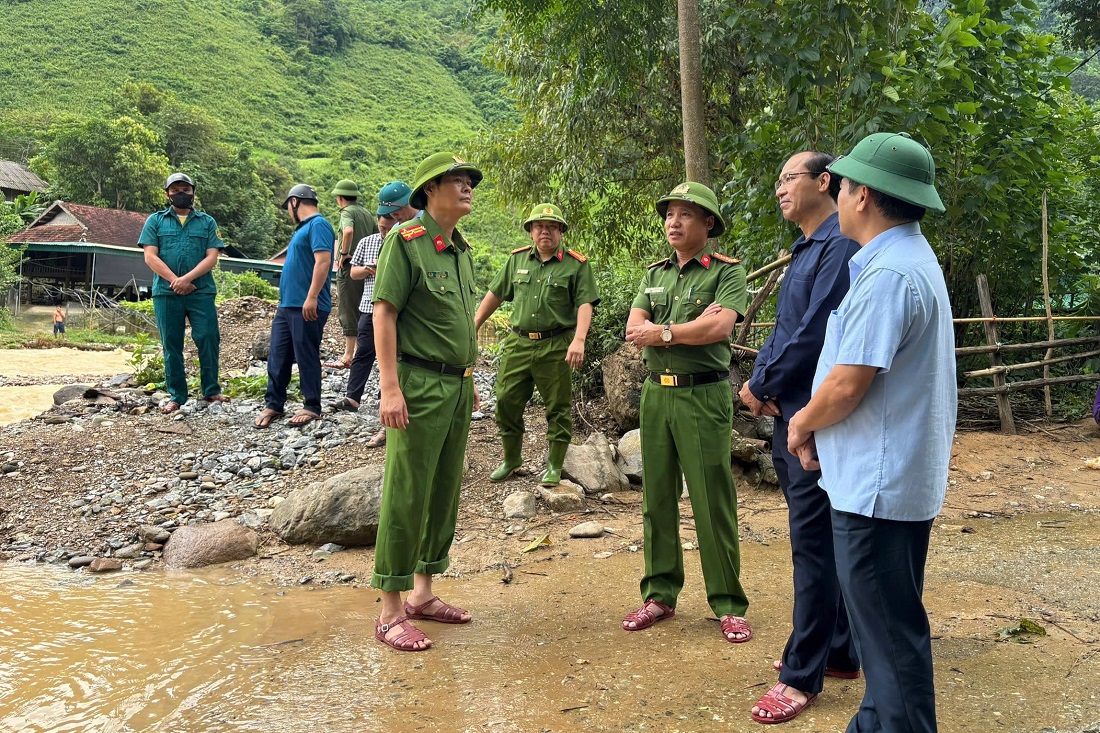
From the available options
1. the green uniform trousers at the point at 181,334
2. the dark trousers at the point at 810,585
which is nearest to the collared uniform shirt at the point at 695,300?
the dark trousers at the point at 810,585

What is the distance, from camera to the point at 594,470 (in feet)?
19.9

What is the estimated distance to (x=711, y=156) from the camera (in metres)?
9.76

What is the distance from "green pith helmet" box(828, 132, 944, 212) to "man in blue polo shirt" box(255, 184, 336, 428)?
5272 millimetres

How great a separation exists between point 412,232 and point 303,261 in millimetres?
3612

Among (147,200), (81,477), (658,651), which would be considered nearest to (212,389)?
(81,477)

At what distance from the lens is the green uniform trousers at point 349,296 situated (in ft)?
24.1

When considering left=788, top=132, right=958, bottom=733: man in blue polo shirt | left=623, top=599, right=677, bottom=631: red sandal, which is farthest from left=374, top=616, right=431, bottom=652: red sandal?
left=788, top=132, right=958, bottom=733: man in blue polo shirt

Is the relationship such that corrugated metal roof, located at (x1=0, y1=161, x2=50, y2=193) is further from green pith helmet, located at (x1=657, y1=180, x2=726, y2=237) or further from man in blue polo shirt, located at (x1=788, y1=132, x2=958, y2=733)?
man in blue polo shirt, located at (x1=788, y1=132, x2=958, y2=733)

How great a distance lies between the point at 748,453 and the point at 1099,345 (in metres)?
4.69

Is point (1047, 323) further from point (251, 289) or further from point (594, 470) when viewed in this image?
point (251, 289)

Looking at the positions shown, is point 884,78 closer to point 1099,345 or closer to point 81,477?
point 1099,345

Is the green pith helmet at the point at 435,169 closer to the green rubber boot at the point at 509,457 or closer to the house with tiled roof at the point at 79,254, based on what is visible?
the green rubber boot at the point at 509,457

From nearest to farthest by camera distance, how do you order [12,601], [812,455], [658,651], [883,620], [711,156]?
[883,620], [812,455], [658,651], [12,601], [711,156]

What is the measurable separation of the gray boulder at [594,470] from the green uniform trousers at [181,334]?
12.0 ft
